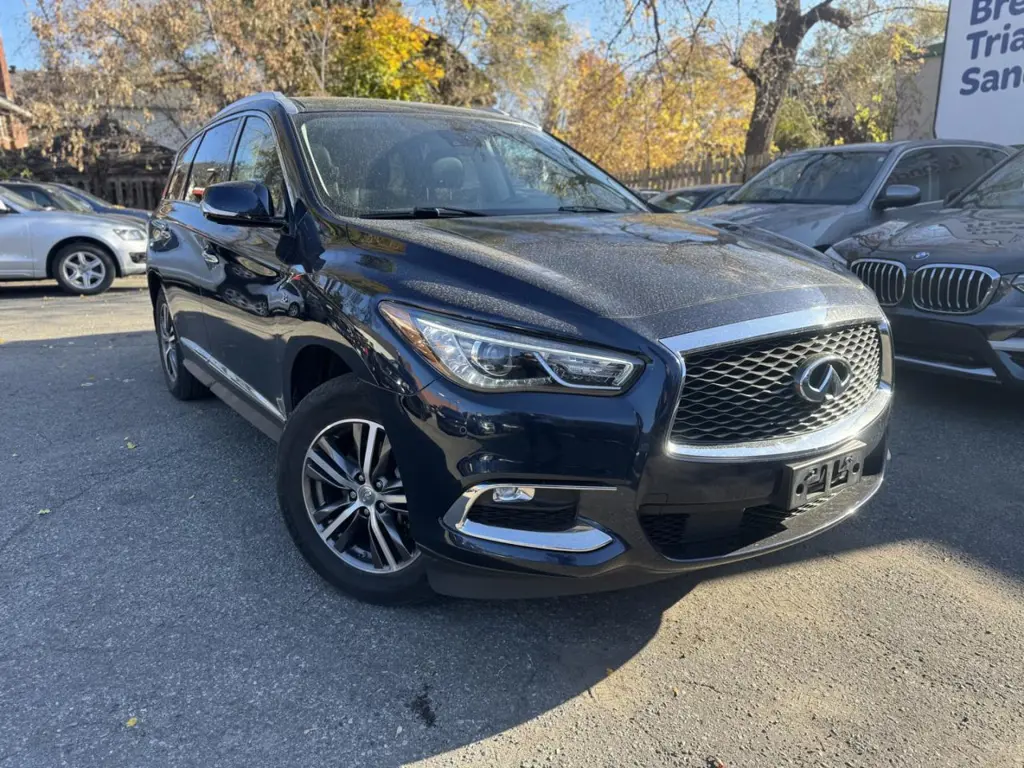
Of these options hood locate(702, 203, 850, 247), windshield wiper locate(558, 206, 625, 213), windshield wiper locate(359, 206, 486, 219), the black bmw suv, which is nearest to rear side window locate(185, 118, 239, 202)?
the black bmw suv

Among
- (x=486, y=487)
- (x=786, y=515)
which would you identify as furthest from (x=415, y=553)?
(x=786, y=515)

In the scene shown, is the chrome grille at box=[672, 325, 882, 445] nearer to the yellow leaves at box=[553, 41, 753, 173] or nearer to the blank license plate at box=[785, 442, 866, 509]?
the blank license plate at box=[785, 442, 866, 509]

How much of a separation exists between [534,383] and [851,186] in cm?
617

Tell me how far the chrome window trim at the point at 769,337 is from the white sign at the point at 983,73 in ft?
32.7

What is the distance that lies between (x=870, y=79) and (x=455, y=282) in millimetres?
18307

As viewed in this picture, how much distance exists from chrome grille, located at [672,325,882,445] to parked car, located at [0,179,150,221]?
424 inches

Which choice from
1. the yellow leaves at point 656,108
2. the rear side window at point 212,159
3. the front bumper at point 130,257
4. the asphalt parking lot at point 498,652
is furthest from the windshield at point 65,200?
the asphalt parking lot at point 498,652

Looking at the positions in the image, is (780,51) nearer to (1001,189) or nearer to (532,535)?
(1001,189)

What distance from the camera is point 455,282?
243cm

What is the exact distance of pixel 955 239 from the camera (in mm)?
4926

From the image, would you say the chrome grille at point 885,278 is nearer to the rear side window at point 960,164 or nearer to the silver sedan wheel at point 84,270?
the rear side window at point 960,164

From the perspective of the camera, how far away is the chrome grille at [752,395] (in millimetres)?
2275

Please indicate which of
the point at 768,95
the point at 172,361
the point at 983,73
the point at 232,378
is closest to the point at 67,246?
the point at 172,361

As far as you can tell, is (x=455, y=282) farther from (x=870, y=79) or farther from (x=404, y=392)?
(x=870, y=79)
